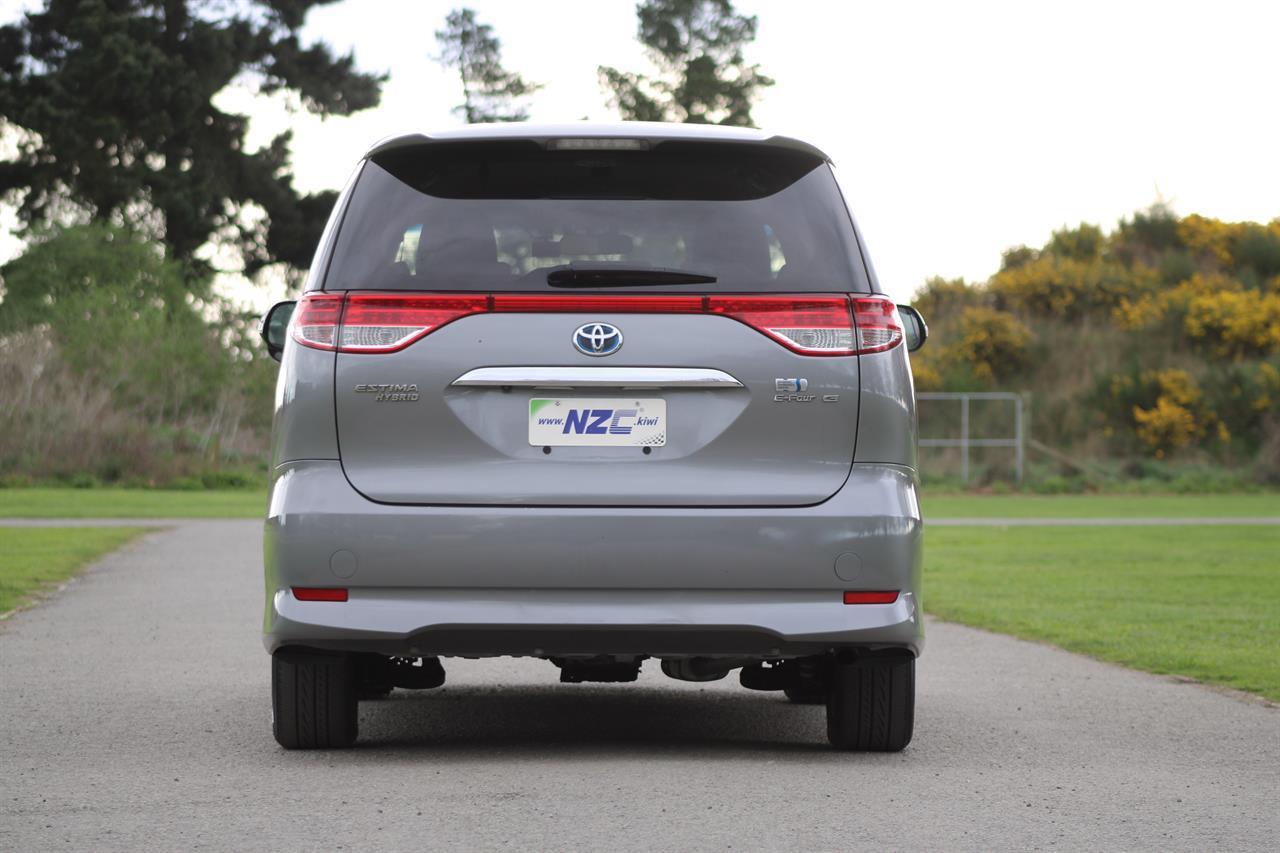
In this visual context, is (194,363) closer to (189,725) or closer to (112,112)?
(112,112)

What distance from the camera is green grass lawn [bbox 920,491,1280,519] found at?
28.8 metres

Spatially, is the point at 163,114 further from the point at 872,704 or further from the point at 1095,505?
the point at 872,704

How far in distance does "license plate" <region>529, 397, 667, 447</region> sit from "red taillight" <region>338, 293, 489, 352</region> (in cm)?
35

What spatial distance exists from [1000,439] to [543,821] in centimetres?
3806

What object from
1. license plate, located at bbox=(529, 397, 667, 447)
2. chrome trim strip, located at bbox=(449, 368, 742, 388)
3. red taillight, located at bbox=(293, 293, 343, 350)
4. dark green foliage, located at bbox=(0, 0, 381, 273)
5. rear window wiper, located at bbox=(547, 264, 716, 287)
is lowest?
license plate, located at bbox=(529, 397, 667, 447)

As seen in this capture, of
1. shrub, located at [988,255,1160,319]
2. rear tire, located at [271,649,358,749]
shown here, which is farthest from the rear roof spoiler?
shrub, located at [988,255,1160,319]

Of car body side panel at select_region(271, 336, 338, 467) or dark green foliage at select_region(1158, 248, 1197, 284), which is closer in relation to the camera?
car body side panel at select_region(271, 336, 338, 467)

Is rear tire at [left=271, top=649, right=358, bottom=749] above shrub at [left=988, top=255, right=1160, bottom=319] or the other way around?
the other way around

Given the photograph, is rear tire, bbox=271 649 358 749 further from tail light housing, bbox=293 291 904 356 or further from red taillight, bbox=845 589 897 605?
red taillight, bbox=845 589 897 605

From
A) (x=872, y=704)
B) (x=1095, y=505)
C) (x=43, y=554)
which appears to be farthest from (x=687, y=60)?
(x=872, y=704)

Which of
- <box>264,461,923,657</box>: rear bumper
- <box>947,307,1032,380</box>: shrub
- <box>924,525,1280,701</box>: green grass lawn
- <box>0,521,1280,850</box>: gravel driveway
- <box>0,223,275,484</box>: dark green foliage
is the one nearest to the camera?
<box>0,521,1280,850</box>: gravel driveway

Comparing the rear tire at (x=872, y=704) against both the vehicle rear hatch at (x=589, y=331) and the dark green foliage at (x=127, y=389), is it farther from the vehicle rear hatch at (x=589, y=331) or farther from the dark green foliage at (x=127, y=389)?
the dark green foliage at (x=127, y=389)

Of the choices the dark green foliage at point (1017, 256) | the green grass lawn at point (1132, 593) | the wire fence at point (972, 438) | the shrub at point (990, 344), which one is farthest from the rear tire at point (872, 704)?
the dark green foliage at point (1017, 256)

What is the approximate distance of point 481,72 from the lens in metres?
59.1
